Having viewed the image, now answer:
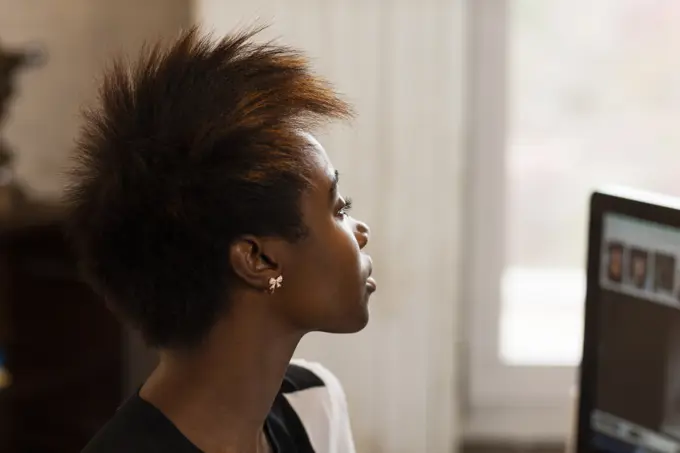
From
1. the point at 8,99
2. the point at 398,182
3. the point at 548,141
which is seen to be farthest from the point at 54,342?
the point at 548,141

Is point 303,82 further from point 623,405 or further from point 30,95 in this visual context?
point 30,95

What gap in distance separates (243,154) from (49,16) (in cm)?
153

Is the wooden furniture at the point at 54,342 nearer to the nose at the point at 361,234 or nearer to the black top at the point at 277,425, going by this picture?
the black top at the point at 277,425

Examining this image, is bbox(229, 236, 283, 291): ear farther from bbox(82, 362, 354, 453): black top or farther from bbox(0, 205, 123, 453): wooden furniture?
bbox(0, 205, 123, 453): wooden furniture

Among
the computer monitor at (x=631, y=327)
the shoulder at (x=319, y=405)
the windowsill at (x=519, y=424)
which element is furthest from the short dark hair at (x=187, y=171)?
the windowsill at (x=519, y=424)

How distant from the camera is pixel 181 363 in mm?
959

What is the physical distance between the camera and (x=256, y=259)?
0.90m

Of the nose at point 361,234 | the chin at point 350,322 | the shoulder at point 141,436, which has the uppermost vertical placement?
the nose at point 361,234

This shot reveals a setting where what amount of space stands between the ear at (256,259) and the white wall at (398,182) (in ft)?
2.95

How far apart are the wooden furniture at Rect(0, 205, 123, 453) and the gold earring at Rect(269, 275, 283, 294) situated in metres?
1.11

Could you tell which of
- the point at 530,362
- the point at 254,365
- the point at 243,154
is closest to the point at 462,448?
the point at 530,362

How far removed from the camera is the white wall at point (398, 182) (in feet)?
5.81

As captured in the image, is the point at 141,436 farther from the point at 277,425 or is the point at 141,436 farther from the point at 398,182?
the point at 398,182

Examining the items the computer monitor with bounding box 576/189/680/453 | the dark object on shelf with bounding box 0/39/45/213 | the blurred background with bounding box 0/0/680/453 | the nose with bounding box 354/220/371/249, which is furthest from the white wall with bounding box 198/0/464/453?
the nose with bounding box 354/220/371/249
